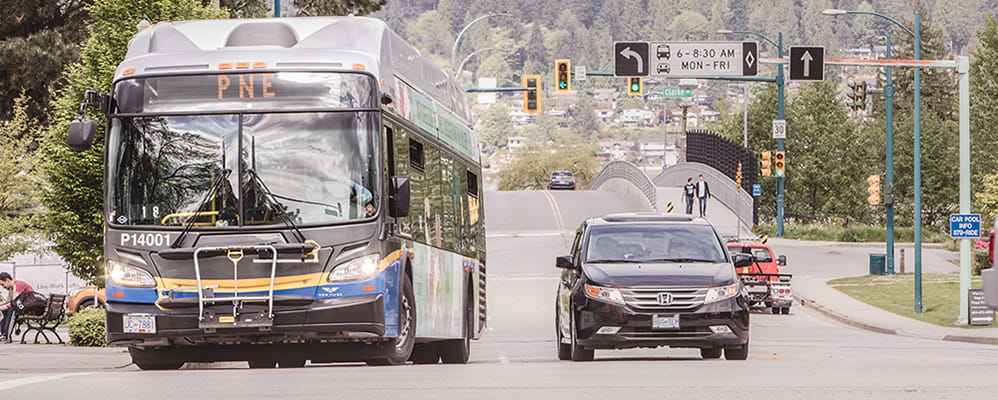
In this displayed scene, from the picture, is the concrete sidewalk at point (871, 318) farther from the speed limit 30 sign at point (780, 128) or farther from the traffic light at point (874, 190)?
the speed limit 30 sign at point (780, 128)

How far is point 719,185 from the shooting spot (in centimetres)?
7481

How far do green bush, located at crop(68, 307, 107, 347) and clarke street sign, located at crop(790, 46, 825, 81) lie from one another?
20.6m

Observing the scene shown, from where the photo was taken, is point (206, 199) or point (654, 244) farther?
point (654, 244)

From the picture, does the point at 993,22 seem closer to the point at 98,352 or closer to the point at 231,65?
the point at 98,352

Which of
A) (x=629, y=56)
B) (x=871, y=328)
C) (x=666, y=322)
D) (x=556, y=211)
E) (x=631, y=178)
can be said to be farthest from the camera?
(x=631, y=178)

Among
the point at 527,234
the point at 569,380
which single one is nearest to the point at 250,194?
the point at 569,380

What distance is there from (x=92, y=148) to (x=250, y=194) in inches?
533

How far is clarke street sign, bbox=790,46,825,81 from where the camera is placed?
1469 inches

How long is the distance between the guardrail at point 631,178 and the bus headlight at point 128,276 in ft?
183

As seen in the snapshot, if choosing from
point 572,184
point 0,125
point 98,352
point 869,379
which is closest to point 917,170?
point 98,352

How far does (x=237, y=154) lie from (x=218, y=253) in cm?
89

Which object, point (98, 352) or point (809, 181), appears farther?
point (809, 181)

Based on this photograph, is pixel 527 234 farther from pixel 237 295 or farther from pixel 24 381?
pixel 24 381

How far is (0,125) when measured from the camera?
142 feet
